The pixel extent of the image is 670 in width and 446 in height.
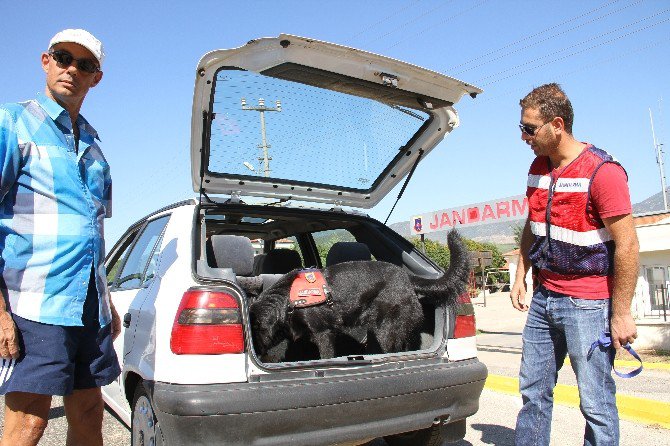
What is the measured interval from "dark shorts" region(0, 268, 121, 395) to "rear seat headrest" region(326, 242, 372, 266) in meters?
1.99

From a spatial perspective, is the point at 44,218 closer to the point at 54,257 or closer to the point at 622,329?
the point at 54,257

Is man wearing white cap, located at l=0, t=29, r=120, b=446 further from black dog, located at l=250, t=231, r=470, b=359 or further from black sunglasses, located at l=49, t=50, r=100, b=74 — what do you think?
black dog, located at l=250, t=231, r=470, b=359

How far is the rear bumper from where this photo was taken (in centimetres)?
241

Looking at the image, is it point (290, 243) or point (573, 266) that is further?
point (290, 243)

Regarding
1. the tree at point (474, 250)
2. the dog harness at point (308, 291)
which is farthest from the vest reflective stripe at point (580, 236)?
the tree at point (474, 250)

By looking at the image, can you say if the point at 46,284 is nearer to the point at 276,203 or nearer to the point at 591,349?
the point at 276,203

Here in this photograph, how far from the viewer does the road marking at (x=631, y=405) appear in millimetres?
4227

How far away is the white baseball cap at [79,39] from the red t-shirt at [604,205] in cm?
238

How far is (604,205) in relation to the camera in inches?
102

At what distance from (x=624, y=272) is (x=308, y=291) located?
66.6 inches

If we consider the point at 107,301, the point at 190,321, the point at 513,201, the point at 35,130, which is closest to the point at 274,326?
the point at 190,321

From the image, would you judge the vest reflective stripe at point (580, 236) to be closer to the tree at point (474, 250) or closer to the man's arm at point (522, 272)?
the man's arm at point (522, 272)

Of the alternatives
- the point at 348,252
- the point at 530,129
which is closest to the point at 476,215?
the point at 348,252

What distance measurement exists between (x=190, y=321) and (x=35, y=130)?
106 cm
